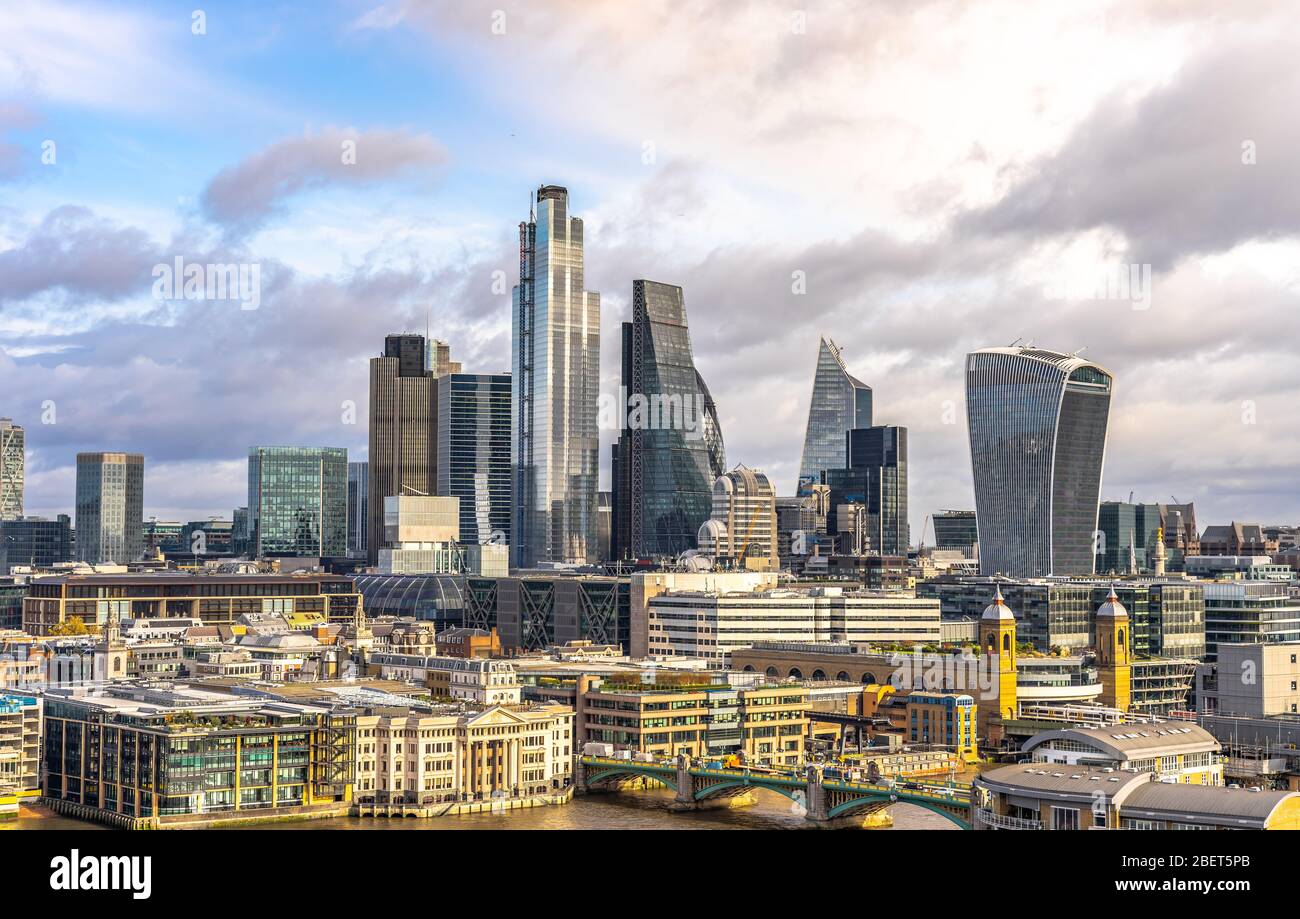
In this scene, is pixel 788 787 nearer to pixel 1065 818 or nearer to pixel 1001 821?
pixel 1001 821

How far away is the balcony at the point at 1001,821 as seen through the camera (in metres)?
66.0

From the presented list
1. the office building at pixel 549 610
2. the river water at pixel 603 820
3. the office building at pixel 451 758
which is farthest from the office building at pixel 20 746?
the office building at pixel 549 610

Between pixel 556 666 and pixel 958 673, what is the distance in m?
28.6

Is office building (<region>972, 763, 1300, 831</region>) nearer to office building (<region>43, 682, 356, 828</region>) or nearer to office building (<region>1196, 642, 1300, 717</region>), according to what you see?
office building (<region>43, 682, 356, 828</region>)

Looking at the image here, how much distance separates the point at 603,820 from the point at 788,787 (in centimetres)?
968

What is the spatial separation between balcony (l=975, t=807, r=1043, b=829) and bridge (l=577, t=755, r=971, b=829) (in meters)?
5.19

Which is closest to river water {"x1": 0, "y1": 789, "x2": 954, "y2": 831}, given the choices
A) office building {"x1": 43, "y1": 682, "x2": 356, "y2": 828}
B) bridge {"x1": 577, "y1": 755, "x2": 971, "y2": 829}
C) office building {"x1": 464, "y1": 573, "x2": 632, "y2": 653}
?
bridge {"x1": 577, "y1": 755, "x2": 971, "y2": 829}

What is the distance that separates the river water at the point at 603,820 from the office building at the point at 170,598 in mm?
90283

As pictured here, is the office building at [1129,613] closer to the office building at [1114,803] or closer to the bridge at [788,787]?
the bridge at [788,787]

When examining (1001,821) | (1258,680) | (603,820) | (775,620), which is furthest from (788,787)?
(775,620)

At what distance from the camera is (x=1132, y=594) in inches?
5891

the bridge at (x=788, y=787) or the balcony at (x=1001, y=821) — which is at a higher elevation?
the balcony at (x=1001, y=821)
